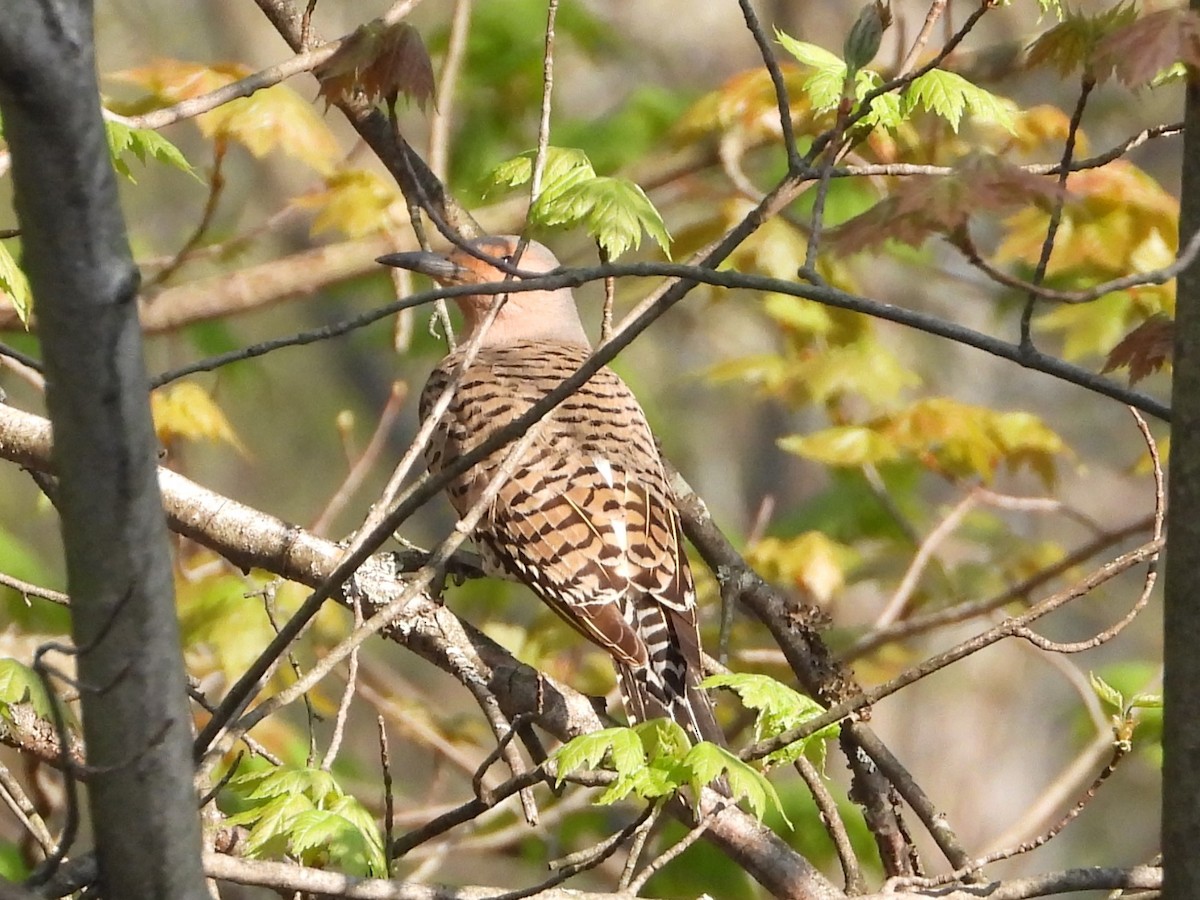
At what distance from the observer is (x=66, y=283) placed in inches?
50.9

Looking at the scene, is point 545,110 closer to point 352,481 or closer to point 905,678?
point 905,678

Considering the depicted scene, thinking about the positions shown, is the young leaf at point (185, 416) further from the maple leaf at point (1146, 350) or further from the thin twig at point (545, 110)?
the maple leaf at point (1146, 350)

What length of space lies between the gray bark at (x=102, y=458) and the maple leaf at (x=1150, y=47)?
110 centimetres

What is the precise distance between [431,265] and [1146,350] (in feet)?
6.37

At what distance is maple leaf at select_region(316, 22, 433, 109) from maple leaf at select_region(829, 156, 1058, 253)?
2.67 ft

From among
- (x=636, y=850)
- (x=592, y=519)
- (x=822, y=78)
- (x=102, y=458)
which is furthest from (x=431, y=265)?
(x=102, y=458)

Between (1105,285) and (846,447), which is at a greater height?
(846,447)

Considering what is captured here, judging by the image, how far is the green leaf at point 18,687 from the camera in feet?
7.68

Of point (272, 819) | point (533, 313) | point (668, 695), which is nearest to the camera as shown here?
point (272, 819)

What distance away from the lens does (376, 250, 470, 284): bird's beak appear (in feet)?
11.9

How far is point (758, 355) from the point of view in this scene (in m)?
5.83

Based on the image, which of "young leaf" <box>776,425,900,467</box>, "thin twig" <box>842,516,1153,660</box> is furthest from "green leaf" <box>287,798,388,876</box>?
"young leaf" <box>776,425,900,467</box>

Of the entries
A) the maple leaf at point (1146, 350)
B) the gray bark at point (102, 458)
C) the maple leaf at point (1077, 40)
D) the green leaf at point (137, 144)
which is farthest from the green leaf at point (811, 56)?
the gray bark at point (102, 458)

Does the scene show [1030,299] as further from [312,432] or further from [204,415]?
[312,432]
